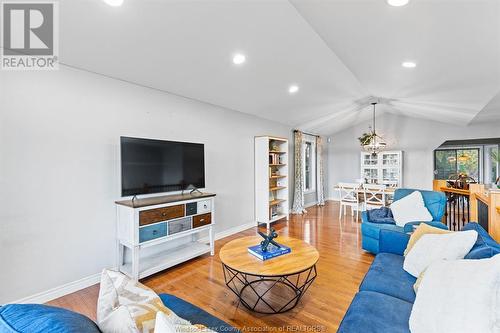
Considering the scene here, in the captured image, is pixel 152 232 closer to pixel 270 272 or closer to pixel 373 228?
pixel 270 272

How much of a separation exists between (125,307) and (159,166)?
245 centimetres

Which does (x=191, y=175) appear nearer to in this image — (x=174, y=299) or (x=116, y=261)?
(x=116, y=261)

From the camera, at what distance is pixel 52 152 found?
241cm

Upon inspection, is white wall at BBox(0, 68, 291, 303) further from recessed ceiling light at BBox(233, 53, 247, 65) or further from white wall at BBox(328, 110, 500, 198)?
white wall at BBox(328, 110, 500, 198)

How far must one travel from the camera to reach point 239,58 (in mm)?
2834

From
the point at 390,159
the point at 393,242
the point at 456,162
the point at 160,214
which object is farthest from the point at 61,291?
the point at 456,162

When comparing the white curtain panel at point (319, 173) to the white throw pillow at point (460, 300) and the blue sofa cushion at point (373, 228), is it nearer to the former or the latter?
the blue sofa cushion at point (373, 228)

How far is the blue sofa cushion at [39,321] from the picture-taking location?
2.06 ft

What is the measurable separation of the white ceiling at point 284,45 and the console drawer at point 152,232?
1789mm

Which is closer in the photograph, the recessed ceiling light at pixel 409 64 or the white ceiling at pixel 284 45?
the white ceiling at pixel 284 45

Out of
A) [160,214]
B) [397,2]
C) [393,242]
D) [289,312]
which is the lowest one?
[289,312]

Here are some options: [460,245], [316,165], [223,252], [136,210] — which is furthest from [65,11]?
[316,165]

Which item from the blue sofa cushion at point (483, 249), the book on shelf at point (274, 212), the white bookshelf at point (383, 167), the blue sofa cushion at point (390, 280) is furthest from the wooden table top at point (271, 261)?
the white bookshelf at point (383, 167)

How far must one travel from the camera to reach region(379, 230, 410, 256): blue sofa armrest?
2373mm
